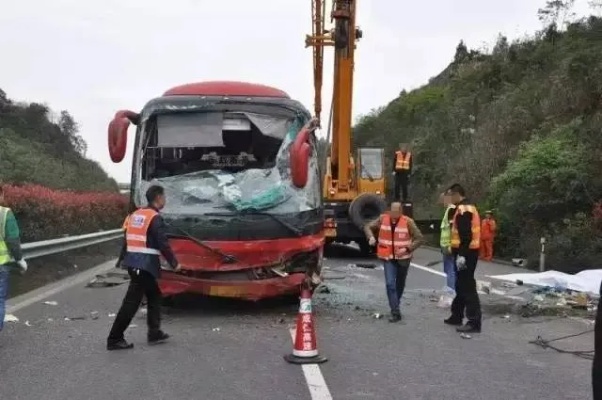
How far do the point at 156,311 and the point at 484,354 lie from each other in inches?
131

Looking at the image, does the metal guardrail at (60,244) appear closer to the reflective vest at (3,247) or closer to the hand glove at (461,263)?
the reflective vest at (3,247)

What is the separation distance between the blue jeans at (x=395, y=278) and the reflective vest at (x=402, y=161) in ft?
35.7

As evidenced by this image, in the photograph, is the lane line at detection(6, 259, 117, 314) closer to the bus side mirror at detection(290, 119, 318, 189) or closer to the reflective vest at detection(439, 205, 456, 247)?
the bus side mirror at detection(290, 119, 318, 189)

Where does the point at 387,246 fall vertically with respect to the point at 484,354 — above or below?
above

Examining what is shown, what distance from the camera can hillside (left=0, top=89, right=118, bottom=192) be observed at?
34875 mm

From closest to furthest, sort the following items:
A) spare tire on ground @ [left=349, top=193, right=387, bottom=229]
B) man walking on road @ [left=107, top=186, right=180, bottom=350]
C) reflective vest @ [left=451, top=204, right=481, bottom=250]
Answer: man walking on road @ [left=107, top=186, right=180, bottom=350]
reflective vest @ [left=451, top=204, right=481, bottom=250]
spare tire on ground @ [left=349, top=193, right=387, bottom=229]

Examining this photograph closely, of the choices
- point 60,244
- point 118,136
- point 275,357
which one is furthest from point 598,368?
point 60,244

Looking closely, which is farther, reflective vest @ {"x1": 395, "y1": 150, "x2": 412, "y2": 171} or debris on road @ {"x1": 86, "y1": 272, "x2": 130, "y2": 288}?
reflective vest @ {"x1": 395, "y1": 150, "x2": 412, "y2": 171}

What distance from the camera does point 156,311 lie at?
304 inches

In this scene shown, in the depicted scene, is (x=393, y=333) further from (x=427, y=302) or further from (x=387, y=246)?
(x=427, y=302)

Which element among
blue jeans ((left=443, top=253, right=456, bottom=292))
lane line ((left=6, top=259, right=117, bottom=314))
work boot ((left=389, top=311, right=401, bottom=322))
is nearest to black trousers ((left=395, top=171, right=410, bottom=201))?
lane line ((left=6, top=259, right=117, bottom=314))

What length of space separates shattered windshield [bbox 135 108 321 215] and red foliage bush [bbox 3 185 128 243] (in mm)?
6142

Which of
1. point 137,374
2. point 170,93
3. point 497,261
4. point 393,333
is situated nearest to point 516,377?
point 393,333

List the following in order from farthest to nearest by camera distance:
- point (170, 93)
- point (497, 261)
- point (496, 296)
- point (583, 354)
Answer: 1. point (497, 261)
2. point (496, 296)
3. point (170, 93)
4. point (583, 354)
